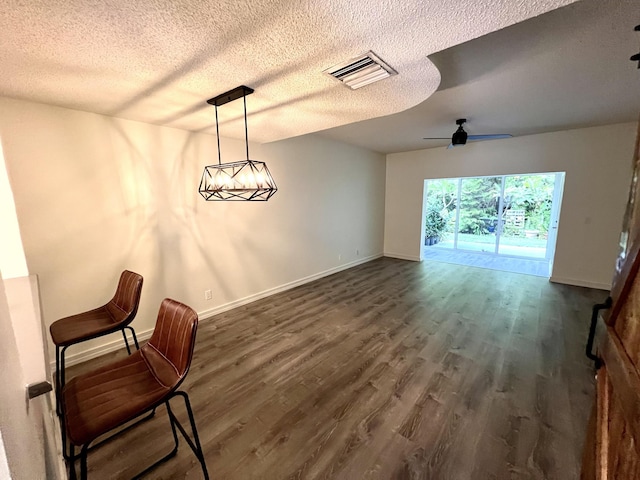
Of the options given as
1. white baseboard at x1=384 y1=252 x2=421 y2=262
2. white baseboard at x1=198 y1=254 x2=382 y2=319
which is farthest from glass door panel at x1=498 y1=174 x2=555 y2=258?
white baseboard at x1=198 y1=254 x2=382 y2=319

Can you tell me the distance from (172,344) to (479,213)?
311 inches

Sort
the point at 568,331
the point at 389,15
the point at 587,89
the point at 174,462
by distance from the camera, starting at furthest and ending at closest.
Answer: the point at 568,331, the point at 587,89, the point at 174,462, the point at 389,15

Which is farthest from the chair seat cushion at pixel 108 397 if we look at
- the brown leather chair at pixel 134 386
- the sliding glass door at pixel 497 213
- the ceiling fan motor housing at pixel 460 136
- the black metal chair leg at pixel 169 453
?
the sliding glass door at pixel 497 213

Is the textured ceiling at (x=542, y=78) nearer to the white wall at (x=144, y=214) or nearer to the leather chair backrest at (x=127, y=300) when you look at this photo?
the white wall at (x=144, y=214)

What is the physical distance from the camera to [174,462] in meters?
1.54

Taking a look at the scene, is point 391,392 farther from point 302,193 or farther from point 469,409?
point 302,193

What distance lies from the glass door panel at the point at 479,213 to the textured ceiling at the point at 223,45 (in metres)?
5.74

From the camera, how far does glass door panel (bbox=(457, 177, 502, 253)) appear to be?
6.83m

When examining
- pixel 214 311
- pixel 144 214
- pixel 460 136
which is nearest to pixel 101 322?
pixel 144 214

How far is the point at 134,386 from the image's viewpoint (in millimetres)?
1287

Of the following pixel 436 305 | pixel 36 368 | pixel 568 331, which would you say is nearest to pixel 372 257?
pixel 436 305

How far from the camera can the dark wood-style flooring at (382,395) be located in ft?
5.03

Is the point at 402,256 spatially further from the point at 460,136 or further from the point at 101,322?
the point at 101,322

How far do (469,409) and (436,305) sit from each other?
195 centimetres
